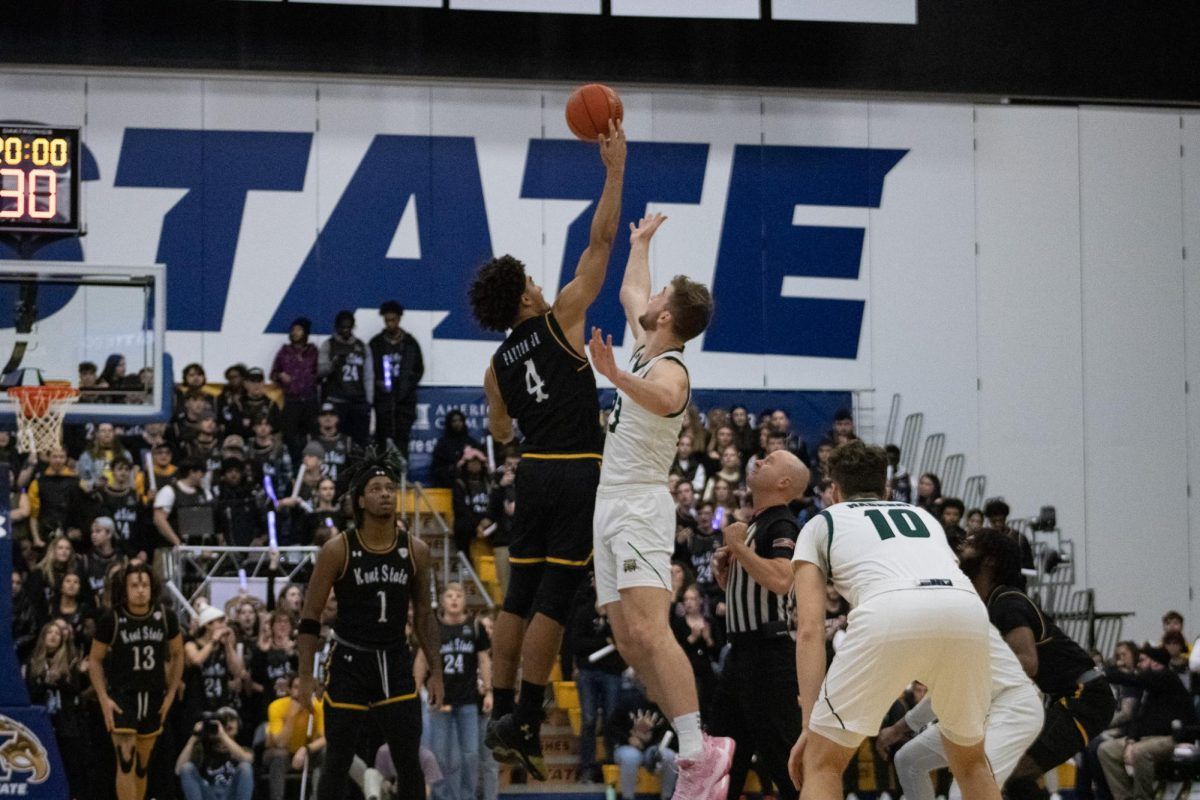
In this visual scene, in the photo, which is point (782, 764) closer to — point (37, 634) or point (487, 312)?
point (487, 312)

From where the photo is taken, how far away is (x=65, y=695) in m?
15.3

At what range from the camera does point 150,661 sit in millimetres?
13461

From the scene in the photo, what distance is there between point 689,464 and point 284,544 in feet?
16.6

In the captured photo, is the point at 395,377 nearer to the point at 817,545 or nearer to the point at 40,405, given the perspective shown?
the point at 40,405

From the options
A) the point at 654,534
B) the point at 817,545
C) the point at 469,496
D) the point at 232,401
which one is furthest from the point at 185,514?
the point at 817,545

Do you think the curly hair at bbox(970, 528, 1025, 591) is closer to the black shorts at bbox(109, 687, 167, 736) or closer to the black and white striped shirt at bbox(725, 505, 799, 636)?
the black and white striped shirt at bbox(725, 505, 799, 636)

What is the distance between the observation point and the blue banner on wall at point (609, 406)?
75.3 ft

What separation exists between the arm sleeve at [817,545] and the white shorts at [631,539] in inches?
40.0

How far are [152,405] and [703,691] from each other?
5586 millimetres

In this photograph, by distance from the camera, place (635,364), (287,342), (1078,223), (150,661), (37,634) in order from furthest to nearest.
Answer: (1078,223) < (287,342) < (37,634) < (150,661) < (635,364)

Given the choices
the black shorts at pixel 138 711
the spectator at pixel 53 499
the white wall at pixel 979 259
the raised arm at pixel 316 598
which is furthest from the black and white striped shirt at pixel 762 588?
the white wall at pixel 979 259

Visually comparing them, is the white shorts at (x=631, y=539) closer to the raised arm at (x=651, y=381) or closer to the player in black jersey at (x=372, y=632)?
the raised arm at (x=651, y=381)

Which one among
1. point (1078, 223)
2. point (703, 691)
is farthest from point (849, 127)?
point (703, 691)

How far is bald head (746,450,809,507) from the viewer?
883 cm
